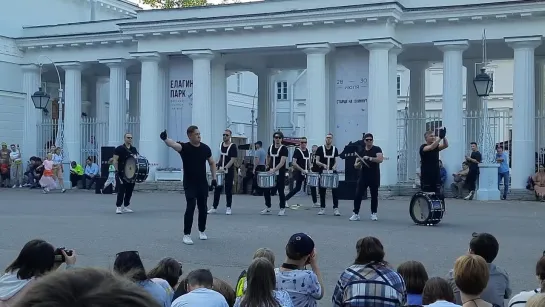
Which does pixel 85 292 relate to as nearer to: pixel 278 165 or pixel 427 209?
pixel 427 209

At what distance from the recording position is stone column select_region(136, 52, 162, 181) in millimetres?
31172

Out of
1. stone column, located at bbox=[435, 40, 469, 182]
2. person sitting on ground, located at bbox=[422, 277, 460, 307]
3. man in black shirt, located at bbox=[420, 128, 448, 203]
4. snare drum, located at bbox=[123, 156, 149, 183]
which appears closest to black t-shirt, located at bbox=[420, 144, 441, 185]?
man in black shirt, located at bbox=[420, 128, 448, 203]

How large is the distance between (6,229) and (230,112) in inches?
1503

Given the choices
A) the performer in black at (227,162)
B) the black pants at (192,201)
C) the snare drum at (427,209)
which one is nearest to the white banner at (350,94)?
the performer in black at (227,162)

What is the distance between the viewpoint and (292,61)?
110 ft

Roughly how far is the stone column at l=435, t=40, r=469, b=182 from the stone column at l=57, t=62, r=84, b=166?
16.0 m

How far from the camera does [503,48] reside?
29234 mm

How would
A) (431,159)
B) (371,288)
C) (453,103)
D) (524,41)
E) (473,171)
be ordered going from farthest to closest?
1. (453,103)
2. (524,41)
3. (473,171)
4. (431,159)
5. (371,288)

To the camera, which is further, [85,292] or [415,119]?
[415,119]

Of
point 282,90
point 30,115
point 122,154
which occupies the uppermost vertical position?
point 282,90

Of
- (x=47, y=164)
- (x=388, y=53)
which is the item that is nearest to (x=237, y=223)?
(x=388, y=53)

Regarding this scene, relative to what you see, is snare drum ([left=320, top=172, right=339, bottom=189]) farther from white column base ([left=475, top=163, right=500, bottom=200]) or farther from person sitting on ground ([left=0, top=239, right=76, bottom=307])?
person sitting on ground ([left=0, top=239, right=76, bottom=307])

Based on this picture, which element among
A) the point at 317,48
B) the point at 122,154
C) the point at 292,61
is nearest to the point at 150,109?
the point at 292,61

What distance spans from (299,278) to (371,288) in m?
0.69
